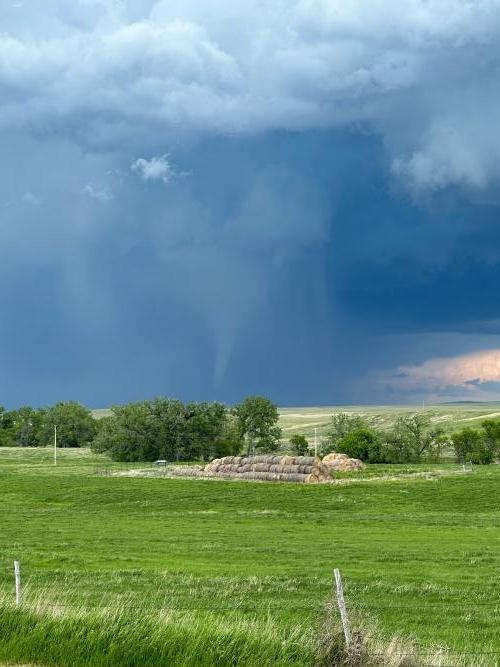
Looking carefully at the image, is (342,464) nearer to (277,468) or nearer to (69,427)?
(277,468)

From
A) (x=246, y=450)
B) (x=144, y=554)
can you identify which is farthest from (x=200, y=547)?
(x=246, y=450)

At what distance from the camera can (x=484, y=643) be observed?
53.4 ft

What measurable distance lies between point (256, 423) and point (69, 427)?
54070 mm

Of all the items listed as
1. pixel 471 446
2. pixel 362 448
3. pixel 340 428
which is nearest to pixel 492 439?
pixel 471 446

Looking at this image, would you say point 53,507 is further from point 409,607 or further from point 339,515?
point 409,607

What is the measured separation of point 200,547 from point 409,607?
1656 centimetres

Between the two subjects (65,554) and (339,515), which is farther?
(339,515)

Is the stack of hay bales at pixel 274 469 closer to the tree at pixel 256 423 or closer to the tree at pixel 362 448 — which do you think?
the tree at pixel 362 448

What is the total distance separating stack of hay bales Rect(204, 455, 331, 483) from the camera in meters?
77.9

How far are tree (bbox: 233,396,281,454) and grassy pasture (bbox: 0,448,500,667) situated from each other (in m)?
58.7

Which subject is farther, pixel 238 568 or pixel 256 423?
pixel 256 423

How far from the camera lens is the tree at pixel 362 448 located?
11456cm

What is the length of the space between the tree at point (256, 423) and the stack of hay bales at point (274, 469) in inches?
1689

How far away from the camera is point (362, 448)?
376ft
